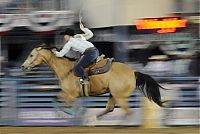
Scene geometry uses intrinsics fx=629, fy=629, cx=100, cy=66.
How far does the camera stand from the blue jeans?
1179cm

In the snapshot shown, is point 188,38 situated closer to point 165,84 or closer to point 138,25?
point 138,25

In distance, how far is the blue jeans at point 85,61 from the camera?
11789 millimetres

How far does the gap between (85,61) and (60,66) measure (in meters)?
0.56

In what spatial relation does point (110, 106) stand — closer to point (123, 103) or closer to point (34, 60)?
point (123, 103)

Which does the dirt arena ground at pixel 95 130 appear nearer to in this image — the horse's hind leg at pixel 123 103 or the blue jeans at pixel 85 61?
the horse's hind leg at pixel 123 103

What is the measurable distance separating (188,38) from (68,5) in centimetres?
366

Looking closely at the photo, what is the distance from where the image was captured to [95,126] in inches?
503

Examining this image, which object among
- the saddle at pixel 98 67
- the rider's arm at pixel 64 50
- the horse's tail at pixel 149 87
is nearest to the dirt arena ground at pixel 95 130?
the horse's tail at pixel 149 87

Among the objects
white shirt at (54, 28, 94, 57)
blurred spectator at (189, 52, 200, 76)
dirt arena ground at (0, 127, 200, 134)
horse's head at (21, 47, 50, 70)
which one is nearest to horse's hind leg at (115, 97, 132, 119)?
dirt arena ground at (0, 127, 200, 134)

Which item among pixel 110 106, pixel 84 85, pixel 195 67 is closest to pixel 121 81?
pixel 110 106

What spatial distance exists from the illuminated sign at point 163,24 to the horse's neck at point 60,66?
5261 millimetres

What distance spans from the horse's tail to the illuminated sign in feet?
16.4

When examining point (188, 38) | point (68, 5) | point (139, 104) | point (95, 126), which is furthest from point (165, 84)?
point (68, 5)

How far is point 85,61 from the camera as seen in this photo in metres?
11.8
